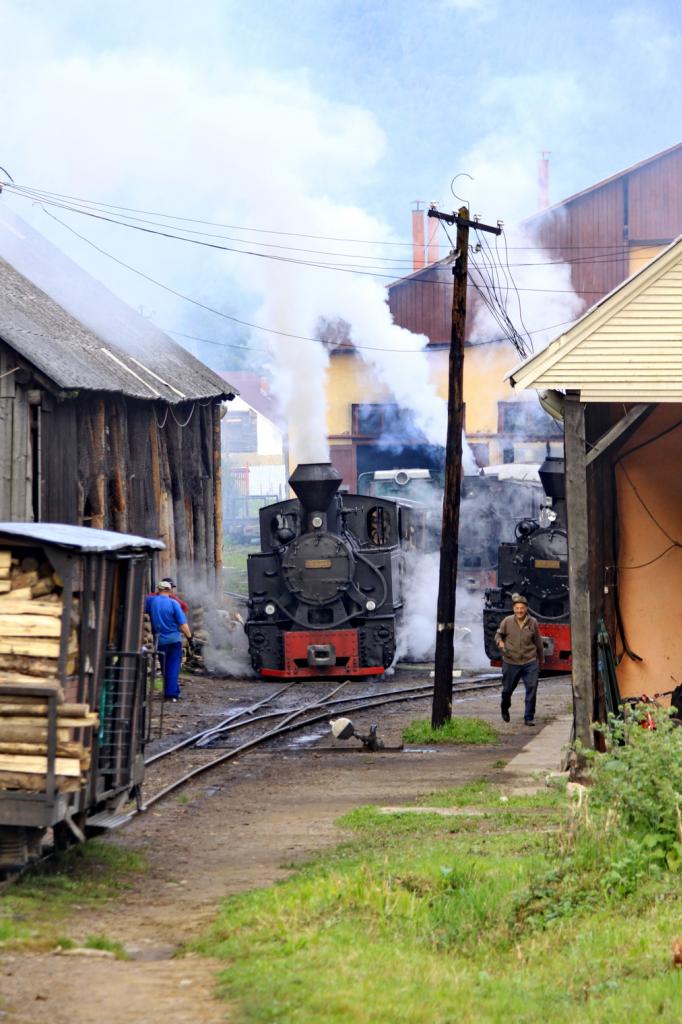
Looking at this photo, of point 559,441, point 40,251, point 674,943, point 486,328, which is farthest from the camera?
point 486,328

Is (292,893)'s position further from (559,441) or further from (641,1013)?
(559,441)

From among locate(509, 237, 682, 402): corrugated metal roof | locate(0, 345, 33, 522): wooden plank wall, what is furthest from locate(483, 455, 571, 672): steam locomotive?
locate(509, 237, 682, 402): corrugated metal roof

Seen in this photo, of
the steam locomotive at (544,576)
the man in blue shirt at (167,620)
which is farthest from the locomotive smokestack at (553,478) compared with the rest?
the man in blue shirt at (167,620)

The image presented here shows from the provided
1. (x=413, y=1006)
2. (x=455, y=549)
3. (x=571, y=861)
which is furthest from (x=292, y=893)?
(x=455, y=549)

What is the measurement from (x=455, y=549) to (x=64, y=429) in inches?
288

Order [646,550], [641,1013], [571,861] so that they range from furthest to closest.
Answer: [646,550] → [571,861] → [641,1013]

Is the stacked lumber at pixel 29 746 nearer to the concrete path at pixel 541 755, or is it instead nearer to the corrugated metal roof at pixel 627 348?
the concrete path at pixel 541 755

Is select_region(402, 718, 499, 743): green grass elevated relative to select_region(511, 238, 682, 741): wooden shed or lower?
lower

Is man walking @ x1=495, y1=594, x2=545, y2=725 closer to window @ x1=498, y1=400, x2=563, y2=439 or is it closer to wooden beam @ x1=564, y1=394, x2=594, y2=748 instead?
wooden beam @ x1=564, y1=394, x2=594, y2=748

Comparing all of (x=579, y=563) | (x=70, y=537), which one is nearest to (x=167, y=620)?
(x=579, y=563)

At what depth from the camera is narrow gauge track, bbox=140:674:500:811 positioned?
49.5 feet

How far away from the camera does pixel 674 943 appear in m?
6.89

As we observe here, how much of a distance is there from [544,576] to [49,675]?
1538 cm

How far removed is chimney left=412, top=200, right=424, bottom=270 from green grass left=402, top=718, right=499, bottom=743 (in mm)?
33199
